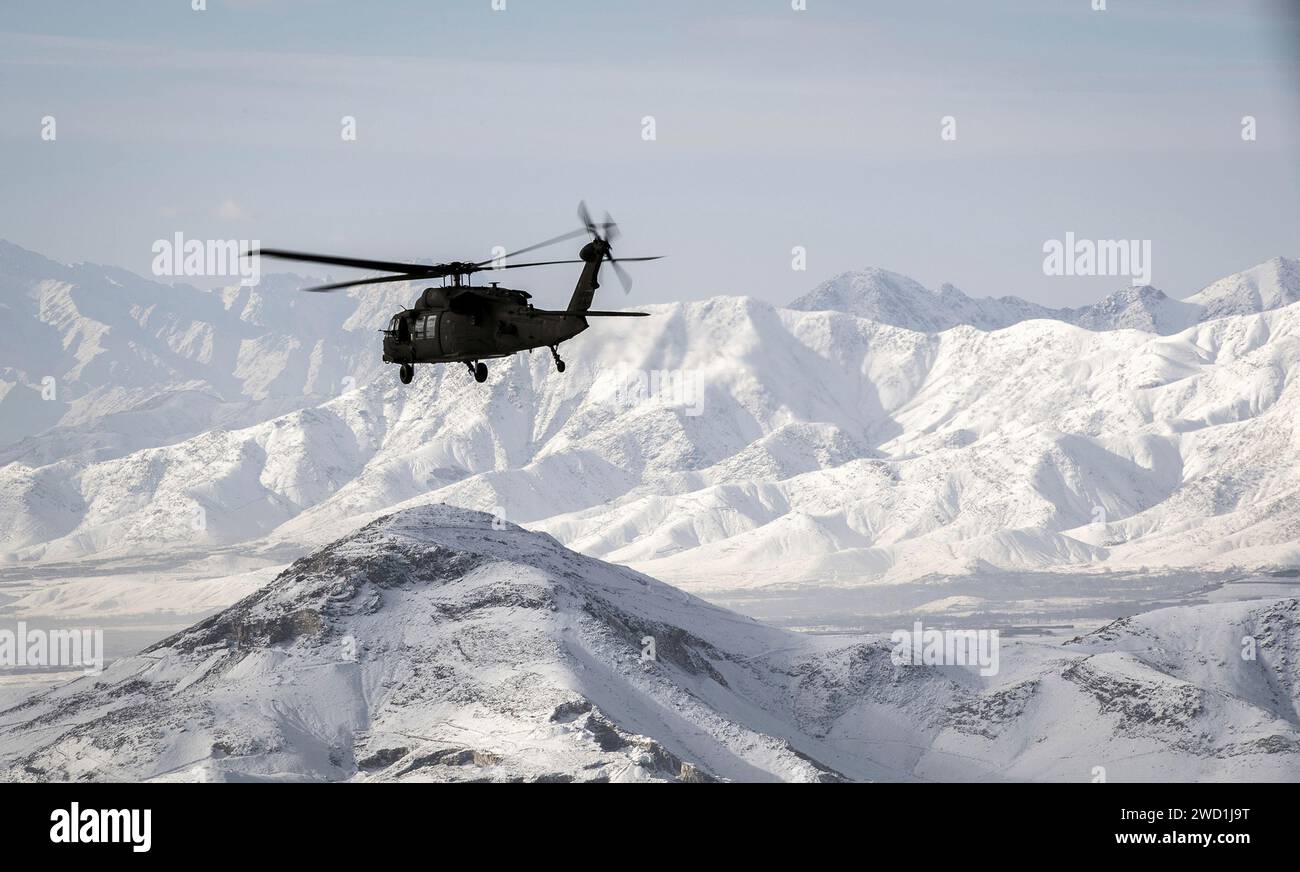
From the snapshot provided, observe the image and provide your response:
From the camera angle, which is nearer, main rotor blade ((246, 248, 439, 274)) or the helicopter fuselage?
main rotor blade ((246, 248, 439, 274))

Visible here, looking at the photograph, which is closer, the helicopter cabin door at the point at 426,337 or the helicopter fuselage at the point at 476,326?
the helicopter fuselage at the point at 476,326

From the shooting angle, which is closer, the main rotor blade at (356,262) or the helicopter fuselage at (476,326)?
the main rotor blade at (356,262)

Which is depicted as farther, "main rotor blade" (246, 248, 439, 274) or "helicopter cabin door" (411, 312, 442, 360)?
"helicopter cabin door" (411, 312, 442, 360)

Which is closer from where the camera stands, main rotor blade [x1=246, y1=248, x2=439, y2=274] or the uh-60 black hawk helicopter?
main rotor blade [x1=246, y1=248, x2=439, y2=274]

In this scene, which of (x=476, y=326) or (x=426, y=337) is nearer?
(x=476, y=326)

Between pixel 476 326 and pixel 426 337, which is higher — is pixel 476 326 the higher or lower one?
the higher one

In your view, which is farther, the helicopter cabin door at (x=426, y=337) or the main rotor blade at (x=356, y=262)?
the helicopter cabin door at (x=426, y=337)

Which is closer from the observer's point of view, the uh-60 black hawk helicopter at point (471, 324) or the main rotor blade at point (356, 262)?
the main rotor blade at point (356, 262)
